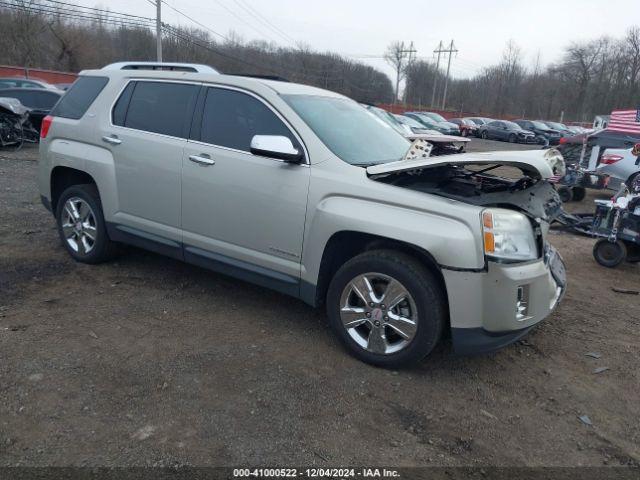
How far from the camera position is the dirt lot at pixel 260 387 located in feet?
8.78

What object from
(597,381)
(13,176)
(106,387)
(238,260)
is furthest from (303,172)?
(13,176)

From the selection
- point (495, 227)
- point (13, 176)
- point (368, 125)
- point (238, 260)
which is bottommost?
point (13, 176)

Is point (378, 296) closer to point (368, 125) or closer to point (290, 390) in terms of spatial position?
point (290, 390)

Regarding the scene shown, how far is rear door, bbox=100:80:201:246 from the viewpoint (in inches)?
168

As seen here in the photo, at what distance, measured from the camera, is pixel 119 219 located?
15.4ft

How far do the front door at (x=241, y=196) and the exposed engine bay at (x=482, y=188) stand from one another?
76 cm

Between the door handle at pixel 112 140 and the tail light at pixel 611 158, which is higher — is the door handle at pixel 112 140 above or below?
above

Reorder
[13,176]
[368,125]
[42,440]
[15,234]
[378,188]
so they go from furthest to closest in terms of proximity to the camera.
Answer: [13,176] → [15,234] → [368,125] → [378,188] → [42,440]

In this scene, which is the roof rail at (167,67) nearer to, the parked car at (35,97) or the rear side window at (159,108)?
the rear side window at (159,108)

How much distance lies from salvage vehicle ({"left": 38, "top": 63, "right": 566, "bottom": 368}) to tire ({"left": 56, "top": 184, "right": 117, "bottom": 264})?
0.02 m

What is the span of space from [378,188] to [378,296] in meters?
0.72

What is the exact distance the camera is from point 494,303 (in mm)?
3105

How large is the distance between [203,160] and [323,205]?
113 cm

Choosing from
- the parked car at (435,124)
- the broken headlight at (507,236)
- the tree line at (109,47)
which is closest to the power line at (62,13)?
the tree line at (109,47)
